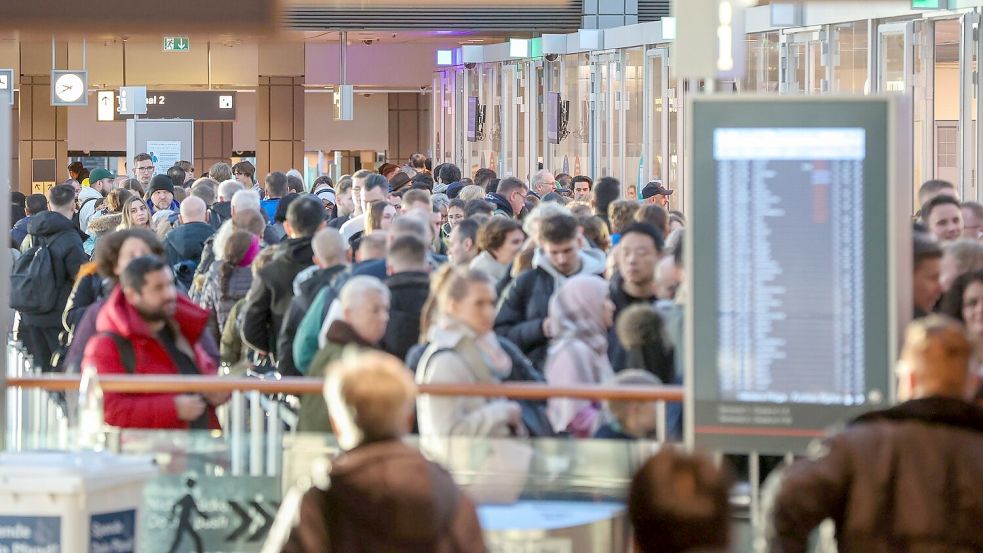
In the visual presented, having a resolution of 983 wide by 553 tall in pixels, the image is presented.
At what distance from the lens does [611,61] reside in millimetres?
23078

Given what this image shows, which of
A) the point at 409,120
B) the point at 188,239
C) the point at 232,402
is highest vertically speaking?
the point at 409,120

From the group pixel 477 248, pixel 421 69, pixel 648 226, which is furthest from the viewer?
pixel 421 69

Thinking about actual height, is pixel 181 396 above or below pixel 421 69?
below

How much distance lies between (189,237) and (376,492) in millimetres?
7451

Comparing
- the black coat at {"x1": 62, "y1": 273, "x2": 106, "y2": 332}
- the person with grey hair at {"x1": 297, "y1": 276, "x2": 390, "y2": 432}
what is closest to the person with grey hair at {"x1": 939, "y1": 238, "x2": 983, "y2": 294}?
the person with grey hair at {"x1": 297, "y1": 276, "x2": 390, "y2": 432}

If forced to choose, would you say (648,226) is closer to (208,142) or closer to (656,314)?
(656,314)

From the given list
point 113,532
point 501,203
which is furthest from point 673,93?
point 113,532

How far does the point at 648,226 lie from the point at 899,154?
2778 mm

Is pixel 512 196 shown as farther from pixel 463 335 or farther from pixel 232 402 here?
pixel 232 402

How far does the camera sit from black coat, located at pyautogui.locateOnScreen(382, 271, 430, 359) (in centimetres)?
808

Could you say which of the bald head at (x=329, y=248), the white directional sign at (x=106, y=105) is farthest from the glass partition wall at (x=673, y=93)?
the white directional sign at (x=106, y=105)

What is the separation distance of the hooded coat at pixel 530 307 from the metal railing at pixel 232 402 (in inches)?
71.2

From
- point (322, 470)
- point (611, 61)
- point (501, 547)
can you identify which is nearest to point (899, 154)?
point (501, 547)

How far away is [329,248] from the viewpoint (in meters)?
8.83
